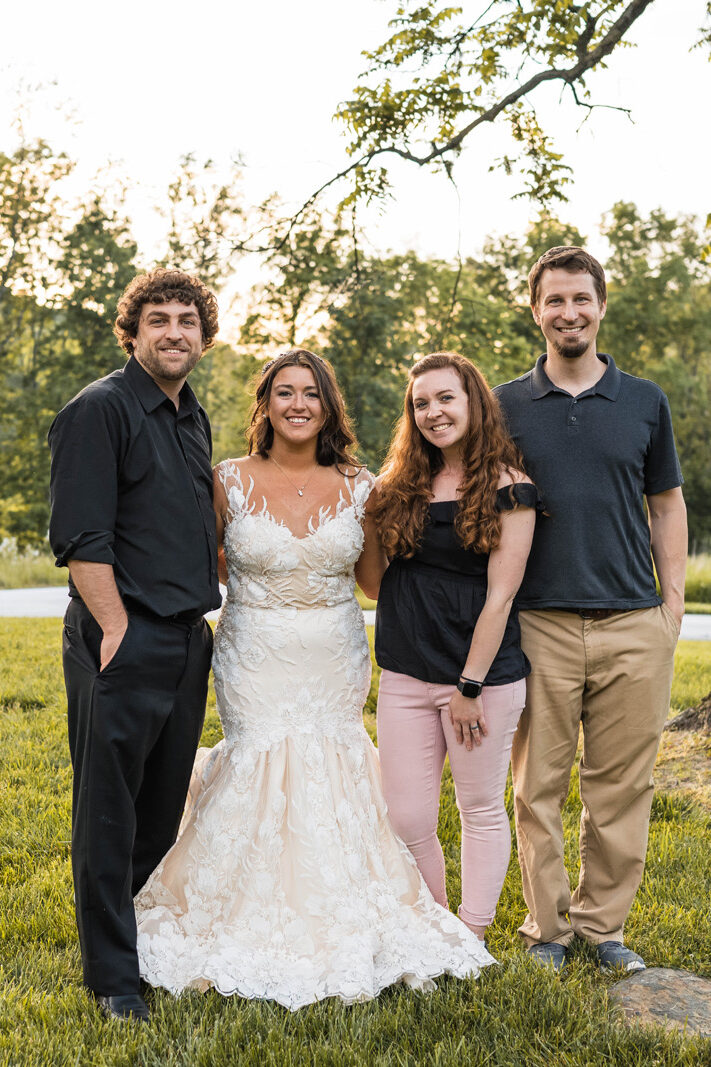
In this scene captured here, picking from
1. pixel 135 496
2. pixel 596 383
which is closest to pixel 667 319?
pixel 596 383

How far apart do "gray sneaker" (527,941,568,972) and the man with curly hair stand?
4.73ft

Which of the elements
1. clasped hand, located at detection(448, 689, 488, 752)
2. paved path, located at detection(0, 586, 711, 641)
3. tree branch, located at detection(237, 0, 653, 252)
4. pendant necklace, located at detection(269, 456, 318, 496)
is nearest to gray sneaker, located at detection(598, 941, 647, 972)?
clasped hand, located at detection(448, 689, 488, 752)

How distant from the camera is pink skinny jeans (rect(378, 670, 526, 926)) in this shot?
10.8 feet

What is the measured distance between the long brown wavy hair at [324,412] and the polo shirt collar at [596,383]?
77 centimetres

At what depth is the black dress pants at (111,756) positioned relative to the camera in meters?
2.97

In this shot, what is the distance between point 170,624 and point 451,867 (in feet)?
6.61

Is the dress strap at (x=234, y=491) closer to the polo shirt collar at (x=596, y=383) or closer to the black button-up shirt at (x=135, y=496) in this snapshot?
the black button-up shirt at (x=135, y=496)

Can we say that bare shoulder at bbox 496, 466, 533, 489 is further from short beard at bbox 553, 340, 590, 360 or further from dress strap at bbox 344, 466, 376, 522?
dress strap at bbox 344, 466, 376, 522

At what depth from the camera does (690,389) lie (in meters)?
31.5

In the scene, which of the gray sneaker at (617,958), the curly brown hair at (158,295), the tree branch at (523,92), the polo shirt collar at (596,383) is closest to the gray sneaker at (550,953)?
the gray sneaker at (617,958)

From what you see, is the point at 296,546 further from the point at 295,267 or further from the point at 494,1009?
the point at 295,267

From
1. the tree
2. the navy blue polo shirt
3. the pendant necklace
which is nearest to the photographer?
the navy blue polo shirt

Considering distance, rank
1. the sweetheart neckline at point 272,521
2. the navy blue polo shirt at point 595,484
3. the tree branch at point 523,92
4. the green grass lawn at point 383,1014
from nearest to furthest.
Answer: the green grass lawn at point 383,1014
the navy blue polo shirt at point 595,484
the sweetheart neckline at point 272,521
the tree branch at point 523,92

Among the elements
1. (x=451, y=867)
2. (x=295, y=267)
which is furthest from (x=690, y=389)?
(x=451, y=867)
